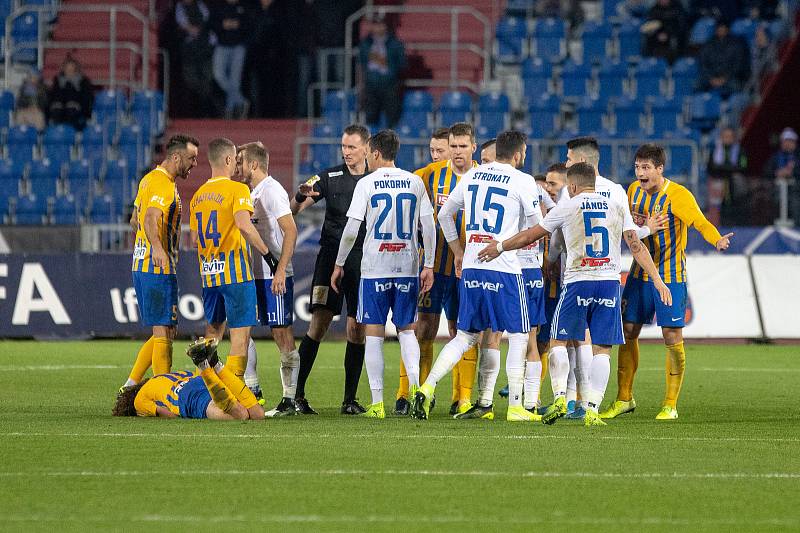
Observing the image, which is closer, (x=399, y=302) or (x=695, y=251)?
(x=399, y=302)

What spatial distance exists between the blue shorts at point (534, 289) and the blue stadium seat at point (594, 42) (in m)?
15.3

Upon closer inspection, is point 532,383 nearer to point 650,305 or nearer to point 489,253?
point 650,305

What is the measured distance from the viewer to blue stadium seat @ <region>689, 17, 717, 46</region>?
85.1ft

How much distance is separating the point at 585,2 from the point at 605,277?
18.6 m

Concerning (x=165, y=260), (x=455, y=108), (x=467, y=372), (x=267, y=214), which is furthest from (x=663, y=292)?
(x=455, y=108)

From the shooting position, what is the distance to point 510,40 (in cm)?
2592

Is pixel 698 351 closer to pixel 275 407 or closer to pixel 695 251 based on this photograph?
pixel 695 251

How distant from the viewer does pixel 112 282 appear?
19.1 m

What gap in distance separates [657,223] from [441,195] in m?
1.83

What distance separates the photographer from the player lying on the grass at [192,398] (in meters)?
9.84

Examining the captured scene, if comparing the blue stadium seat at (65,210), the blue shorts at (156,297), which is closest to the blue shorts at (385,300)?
the blue shorts at (156,297)

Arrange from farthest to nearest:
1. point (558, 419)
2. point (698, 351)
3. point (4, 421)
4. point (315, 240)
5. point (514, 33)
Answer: point (514, 33)
point (315, 240)
point (698, 351)
point (558, 419)
point (4, 421)

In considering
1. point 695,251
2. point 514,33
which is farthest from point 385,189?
point 514,33

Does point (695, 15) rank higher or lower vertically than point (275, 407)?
higher
